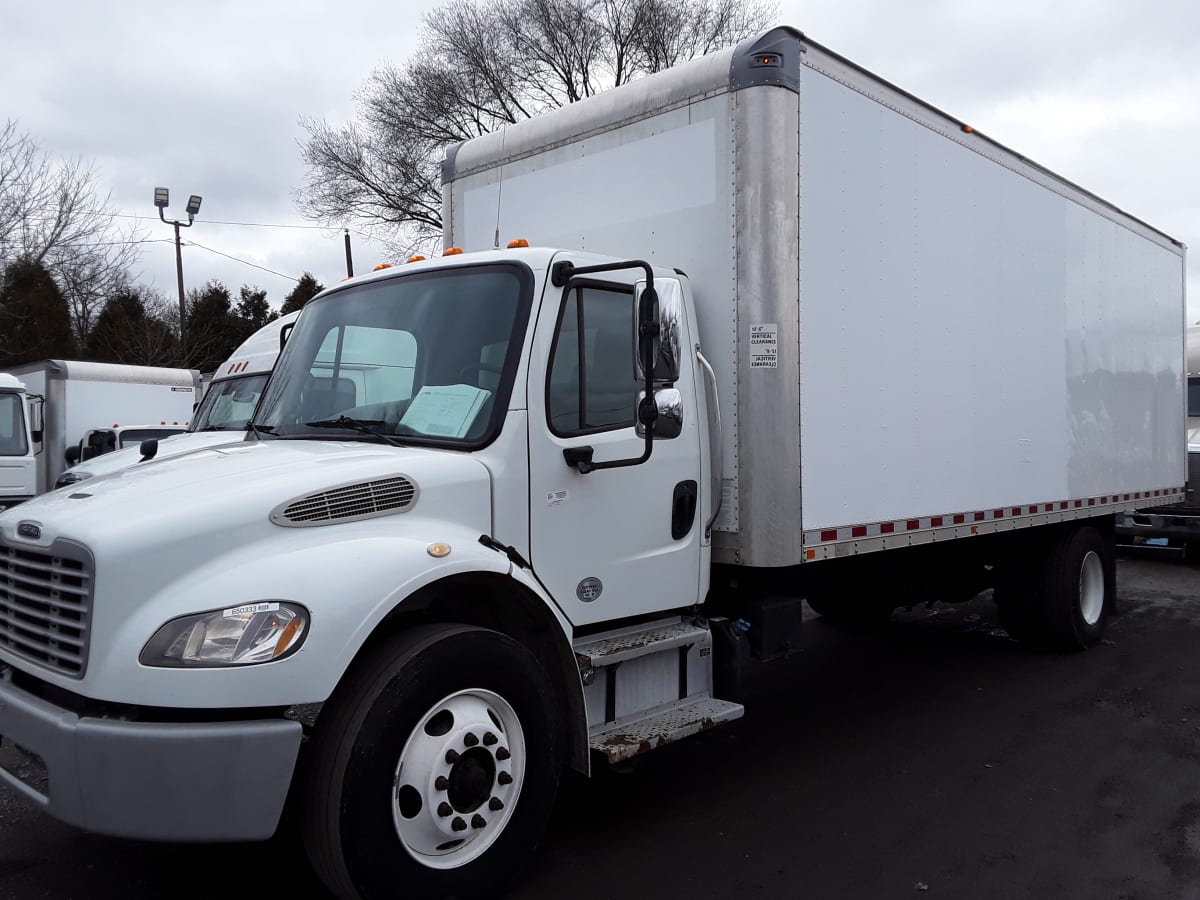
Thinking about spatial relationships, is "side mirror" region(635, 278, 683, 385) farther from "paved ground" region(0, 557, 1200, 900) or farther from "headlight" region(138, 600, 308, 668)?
"paved ground" region(0, 557, 1200, 900)

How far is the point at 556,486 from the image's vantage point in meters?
4.05

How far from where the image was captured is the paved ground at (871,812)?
3.99 metres

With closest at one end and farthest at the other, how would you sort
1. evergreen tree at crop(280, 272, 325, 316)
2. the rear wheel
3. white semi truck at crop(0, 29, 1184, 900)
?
white semi truck at crop(0, 29, 1184, 900) → the rear wheel → evergreen tree at crop(280, 272, 325, 316)

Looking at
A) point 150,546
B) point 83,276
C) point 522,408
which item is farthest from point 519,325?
point 83,276

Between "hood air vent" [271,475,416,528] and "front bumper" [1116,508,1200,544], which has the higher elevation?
"hood air vent" [271,475,416,528]

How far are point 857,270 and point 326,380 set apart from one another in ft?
9.17

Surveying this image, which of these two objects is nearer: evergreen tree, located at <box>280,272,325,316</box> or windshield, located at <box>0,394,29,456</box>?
windshield, located at <box>0,394,29,456</box>

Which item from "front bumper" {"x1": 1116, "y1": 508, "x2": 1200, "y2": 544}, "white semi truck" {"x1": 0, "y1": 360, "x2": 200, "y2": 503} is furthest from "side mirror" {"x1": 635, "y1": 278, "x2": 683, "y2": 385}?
"white semi truck" {"x1": 0, "y1": 360, "x2": 200, "y2": 503}

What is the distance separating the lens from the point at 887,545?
215 inches

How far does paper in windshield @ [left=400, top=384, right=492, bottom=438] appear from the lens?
393cm

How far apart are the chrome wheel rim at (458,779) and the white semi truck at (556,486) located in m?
0.01

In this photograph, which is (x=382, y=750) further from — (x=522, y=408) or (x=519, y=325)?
(x=519, y=325)

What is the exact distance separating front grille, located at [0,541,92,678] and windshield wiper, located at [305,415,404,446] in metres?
1.19

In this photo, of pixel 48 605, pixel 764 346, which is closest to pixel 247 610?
pixel 48 605
